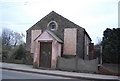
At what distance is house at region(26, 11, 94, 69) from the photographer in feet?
78.2

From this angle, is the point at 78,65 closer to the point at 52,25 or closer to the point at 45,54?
the point at 45,54

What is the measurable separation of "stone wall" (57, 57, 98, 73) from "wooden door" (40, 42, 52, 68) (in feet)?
4.99

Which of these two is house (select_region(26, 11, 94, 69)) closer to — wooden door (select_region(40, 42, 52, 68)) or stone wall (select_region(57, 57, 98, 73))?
wooden door (select_region(40, 42, 52, 68))

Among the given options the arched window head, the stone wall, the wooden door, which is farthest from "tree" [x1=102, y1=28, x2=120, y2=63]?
the arched window head

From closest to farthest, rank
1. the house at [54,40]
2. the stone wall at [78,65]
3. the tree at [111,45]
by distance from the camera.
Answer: the stone wall at [78,65]
the tree at [111,45]
the house at [54,40]

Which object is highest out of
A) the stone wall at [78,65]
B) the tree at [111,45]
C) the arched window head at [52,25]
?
the arched window head at [52,25]

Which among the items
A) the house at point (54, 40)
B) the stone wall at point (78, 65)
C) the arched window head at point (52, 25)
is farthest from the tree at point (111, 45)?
the arched window head at point (52, 25)

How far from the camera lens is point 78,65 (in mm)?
21609

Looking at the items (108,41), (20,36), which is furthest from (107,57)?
(20,36)

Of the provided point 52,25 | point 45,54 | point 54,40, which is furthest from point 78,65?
point 52,25

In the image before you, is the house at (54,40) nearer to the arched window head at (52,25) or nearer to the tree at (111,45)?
the arched window head at (52,25)

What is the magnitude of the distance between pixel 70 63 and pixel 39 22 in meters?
8.73

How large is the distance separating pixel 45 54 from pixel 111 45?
7320 mm

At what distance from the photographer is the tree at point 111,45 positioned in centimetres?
2213
